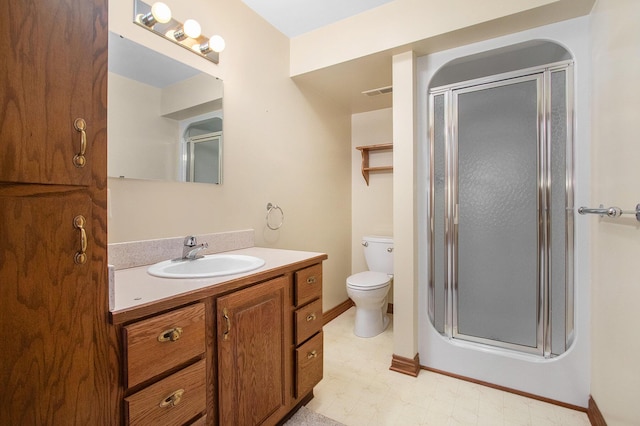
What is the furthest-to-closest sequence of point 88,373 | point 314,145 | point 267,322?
point 314,145
point 267,322
point 88,373

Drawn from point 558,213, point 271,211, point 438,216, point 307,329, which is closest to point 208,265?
point 307,329

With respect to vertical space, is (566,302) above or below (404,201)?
below

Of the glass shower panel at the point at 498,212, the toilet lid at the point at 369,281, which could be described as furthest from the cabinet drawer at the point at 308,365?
the glass shower panel at the point at 498,212

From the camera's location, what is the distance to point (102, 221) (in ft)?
2.41

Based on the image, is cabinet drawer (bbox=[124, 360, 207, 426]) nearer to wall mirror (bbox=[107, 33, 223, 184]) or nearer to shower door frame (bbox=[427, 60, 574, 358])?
wall mirror (bbox=[107, 33, 223, 184])

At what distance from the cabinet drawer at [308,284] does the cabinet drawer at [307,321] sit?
4cm

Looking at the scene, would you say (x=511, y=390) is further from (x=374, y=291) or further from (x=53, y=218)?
(x=53, y=218)

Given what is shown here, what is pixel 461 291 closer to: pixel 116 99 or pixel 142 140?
→ pixel 142 140

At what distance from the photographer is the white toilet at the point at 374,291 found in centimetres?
233

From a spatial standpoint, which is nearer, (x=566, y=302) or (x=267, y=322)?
(x=267, y=322)

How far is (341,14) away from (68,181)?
1.98 meters

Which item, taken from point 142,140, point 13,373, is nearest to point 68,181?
point 13,373

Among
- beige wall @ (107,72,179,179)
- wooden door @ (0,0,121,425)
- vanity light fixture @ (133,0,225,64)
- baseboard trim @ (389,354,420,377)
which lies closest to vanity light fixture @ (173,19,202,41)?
vanity light fixture @ (133,0,225,64)

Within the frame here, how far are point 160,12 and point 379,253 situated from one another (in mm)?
2325
